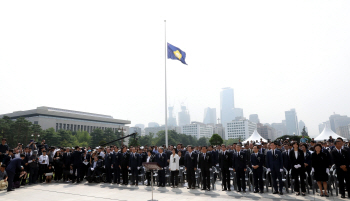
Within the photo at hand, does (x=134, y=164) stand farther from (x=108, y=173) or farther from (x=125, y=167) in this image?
(x=108, y=173)

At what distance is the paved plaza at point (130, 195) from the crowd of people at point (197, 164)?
18.5 inches

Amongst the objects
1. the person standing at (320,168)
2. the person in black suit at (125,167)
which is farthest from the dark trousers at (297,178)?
the person in black suit at (125,167)

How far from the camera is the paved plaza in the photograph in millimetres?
8891

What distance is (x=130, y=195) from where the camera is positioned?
991cm

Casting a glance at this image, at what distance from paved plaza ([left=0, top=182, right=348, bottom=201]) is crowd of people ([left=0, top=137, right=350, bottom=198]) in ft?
1.54

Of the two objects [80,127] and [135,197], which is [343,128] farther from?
[135,197]

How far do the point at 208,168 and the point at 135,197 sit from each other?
366 centimetres

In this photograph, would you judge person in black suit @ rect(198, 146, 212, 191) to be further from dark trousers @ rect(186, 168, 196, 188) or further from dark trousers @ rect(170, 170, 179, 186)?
dark trousers @ rect(170, 170, 179, 186)

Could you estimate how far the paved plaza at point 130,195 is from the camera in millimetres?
8891

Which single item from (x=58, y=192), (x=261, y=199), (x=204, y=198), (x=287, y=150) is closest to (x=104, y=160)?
(x=58, y=192)

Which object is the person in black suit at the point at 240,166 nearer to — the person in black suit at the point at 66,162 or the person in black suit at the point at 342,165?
the person in black suit at the point at 342,165

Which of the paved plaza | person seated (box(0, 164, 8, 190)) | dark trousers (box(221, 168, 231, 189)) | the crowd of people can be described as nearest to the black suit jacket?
the crowd of people

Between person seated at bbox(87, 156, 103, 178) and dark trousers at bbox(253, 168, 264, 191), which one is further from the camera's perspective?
person seated at bbox(87, 156, 103, 178)

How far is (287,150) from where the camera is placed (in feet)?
32.9
